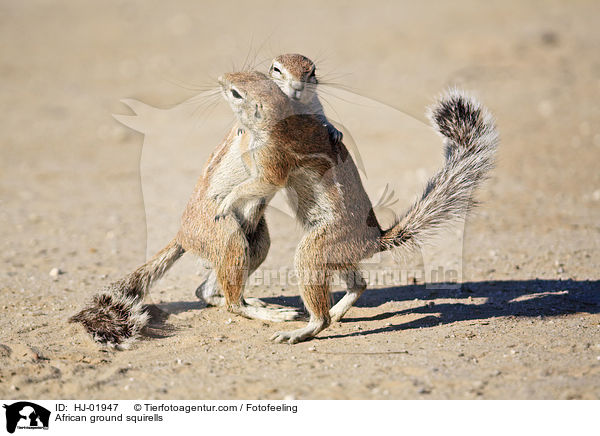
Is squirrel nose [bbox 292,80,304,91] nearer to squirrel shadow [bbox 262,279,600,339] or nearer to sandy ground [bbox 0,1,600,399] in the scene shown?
sandy ground [bbox 0,1,600,399]

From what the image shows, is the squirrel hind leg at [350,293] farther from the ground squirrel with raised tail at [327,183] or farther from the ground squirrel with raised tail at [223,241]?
the ground squirrel with raised tail at [223,241]

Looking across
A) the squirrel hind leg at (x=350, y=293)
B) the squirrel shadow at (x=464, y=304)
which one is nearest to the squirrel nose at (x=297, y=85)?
the squirrel hind leg at (x=350, y=293)

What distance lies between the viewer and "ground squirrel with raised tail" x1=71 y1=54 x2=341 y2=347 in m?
5.27

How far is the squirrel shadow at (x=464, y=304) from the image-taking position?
221 inches

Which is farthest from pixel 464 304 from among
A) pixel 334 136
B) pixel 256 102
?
pixel 256 102

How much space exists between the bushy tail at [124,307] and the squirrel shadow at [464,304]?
21cm

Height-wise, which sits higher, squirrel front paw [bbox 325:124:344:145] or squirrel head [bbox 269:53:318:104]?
squirrel head [bbox 269:53:318:104]

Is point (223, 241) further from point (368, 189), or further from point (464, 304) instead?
point (368, 189)

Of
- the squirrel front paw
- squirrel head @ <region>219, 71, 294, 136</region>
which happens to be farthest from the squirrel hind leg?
squirrel head @ <region>219, 71, 294, 136</region>

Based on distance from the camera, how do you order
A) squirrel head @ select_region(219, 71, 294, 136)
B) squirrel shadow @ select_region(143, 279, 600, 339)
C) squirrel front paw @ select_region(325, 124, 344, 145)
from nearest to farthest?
squirrel head @ select_region(219, 71, 294, 136), squirrel front paw @ select_region(325, 124, 344, 145), squirrel shadow @ select_region(143, 279, 600, 339)

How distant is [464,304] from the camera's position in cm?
600

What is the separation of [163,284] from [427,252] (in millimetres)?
2906
